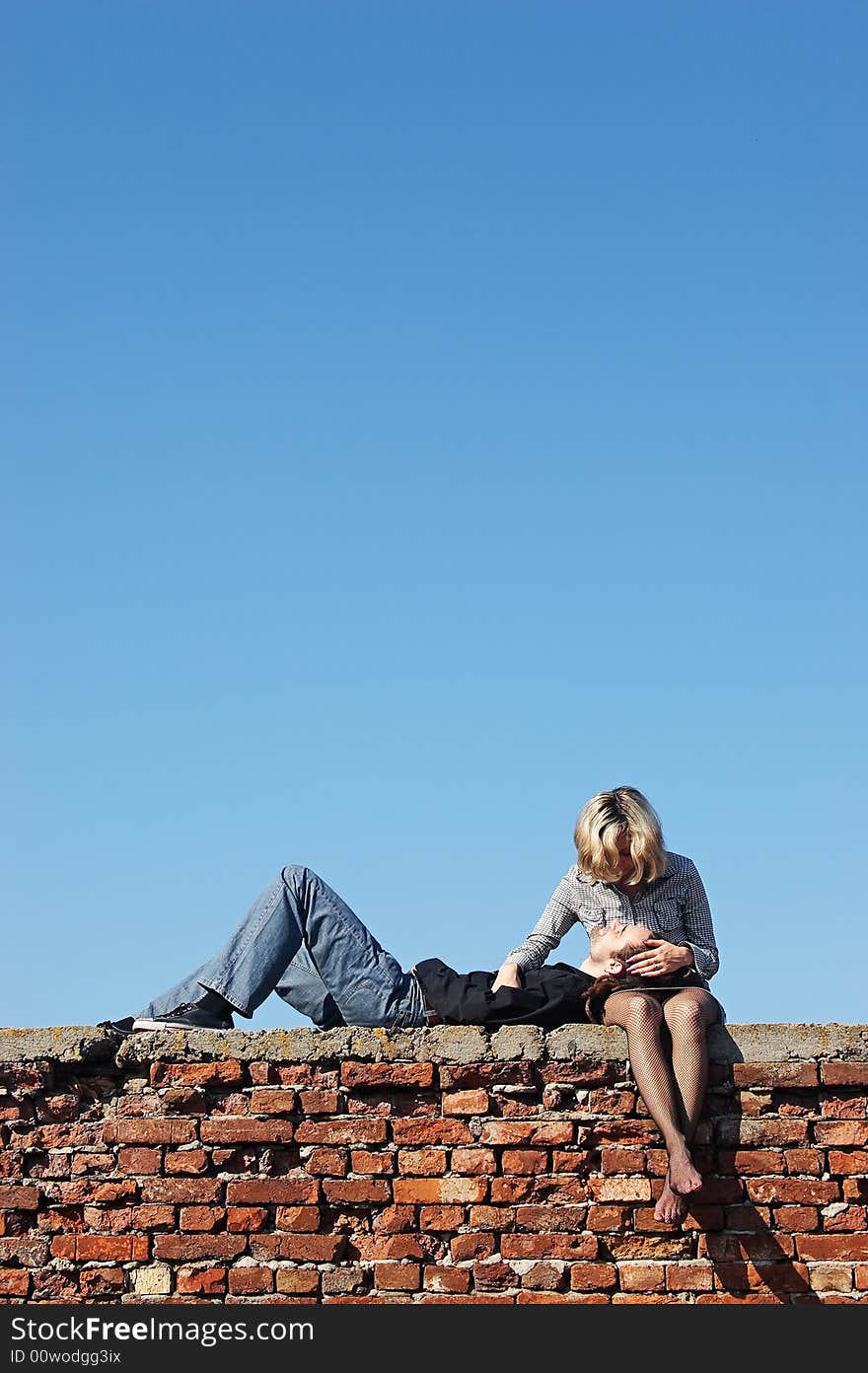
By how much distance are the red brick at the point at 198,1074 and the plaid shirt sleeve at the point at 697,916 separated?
6.09 ft

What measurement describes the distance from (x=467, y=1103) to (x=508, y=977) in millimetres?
508

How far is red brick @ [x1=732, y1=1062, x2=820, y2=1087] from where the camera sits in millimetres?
5457

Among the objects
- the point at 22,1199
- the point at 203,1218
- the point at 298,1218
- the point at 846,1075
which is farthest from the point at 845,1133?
the point at 22,1199

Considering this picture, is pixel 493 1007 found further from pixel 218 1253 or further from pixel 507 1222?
pixel 218 1253

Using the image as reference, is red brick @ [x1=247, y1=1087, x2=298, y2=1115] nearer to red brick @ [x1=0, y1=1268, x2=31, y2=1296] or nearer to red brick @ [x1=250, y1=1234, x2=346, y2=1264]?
red brick @ [x1=250, y1=1234, x2=346, y2=1264]

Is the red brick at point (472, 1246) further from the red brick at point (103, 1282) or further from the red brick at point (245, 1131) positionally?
the red brick at point (103, 1282)

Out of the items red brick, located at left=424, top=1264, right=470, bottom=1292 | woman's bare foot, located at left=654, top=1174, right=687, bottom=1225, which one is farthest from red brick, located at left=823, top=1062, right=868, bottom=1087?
red brick, located at left=424, top=1264, right=470, bottom=1292

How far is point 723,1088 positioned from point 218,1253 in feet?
6.70

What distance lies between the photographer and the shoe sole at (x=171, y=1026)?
580cm

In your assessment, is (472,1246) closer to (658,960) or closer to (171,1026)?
(658,960)

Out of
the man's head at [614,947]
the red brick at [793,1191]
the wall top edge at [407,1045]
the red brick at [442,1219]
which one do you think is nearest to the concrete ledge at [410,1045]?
the wall top edge at [407,1045]

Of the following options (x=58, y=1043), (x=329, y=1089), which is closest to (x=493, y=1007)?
(x=329, y=1089)

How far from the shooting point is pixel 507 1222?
5.46m

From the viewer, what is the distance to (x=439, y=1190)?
5508mm
